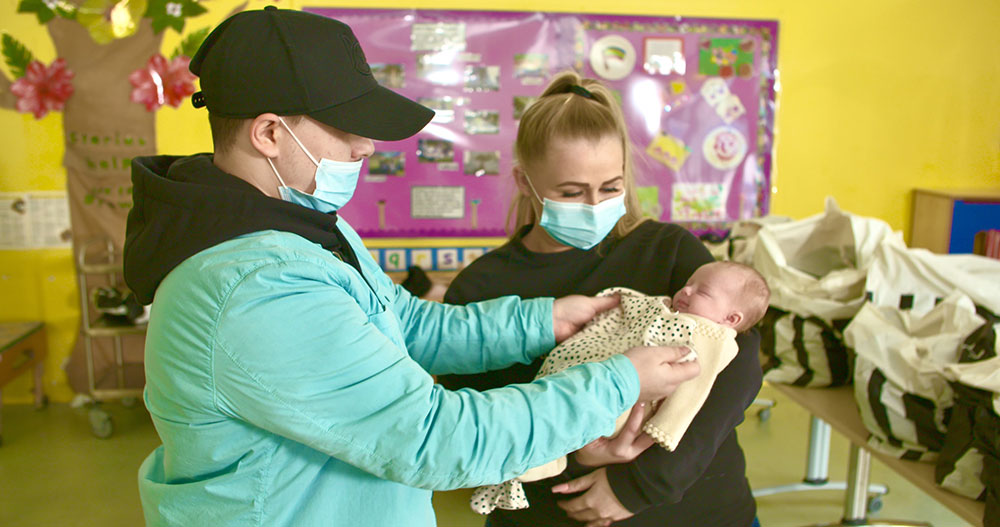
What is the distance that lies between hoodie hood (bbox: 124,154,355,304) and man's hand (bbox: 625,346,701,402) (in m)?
0.56

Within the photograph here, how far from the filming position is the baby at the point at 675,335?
1.35 meters

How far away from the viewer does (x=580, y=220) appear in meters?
1.68

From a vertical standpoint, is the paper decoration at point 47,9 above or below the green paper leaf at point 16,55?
above

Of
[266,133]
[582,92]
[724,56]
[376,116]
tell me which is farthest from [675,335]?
[724,56]

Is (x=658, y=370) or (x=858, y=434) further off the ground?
(x=658, y=370)

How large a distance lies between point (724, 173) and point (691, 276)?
3140mm

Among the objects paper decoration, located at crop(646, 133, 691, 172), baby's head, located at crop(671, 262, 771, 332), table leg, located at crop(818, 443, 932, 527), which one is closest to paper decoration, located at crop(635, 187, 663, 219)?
paper decoration, located at crop(646, 133, 691, 172)

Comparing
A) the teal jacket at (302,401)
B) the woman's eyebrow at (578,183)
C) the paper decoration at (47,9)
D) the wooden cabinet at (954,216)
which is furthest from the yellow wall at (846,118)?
the teal jacket at (302,401)

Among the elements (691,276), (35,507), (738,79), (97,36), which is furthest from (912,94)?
(35,507)

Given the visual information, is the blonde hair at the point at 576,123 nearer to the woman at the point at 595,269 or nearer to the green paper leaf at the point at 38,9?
the woman at the point at 595,269

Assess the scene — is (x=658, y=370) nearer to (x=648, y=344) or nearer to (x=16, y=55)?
(x=648, y=344)

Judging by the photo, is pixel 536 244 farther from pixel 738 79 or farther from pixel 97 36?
pixel 97 36

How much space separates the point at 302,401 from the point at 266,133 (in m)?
0.42

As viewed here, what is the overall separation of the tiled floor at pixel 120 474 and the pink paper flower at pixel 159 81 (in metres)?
1.93
